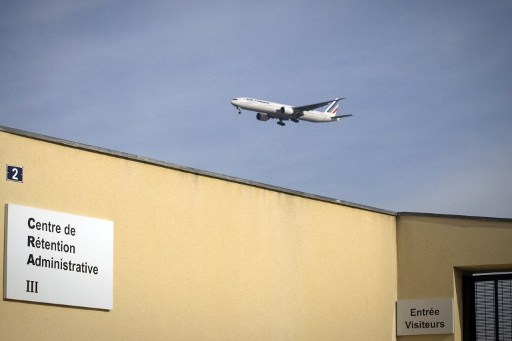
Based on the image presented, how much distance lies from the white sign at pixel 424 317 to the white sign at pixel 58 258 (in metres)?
6.23

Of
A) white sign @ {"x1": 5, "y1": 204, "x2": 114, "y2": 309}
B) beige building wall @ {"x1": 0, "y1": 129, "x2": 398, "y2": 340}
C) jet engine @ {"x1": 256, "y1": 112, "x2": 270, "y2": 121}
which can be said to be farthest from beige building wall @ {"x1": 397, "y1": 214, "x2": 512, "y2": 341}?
jet engine @ {"x1": 256, "y1": 112, "x2": 270, "y2": 121}

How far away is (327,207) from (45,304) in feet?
19.0

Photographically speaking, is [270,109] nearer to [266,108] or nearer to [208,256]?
[266,108]

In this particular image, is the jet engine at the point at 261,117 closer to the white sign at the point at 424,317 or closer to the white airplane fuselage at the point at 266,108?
the white airplane fuselage at the point at 266,108

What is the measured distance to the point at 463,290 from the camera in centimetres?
1638

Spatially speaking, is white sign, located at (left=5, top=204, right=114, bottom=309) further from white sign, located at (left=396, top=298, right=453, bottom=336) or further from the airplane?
the airplane

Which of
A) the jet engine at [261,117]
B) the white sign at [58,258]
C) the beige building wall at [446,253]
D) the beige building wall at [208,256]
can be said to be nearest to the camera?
the white sign at [58,258]

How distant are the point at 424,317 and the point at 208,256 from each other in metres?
4.50

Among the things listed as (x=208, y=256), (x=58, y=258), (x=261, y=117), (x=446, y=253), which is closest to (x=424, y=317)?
(x=446, y=253)

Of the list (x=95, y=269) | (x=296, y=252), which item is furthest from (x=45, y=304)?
(x=296, y=252)

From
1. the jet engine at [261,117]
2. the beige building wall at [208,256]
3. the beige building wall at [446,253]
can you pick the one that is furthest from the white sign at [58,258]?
the jet engine at [261,117]

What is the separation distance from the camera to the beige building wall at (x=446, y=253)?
15797mm

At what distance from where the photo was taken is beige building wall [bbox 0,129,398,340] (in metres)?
11.6

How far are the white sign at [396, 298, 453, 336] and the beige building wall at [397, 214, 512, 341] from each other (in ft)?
0.30
